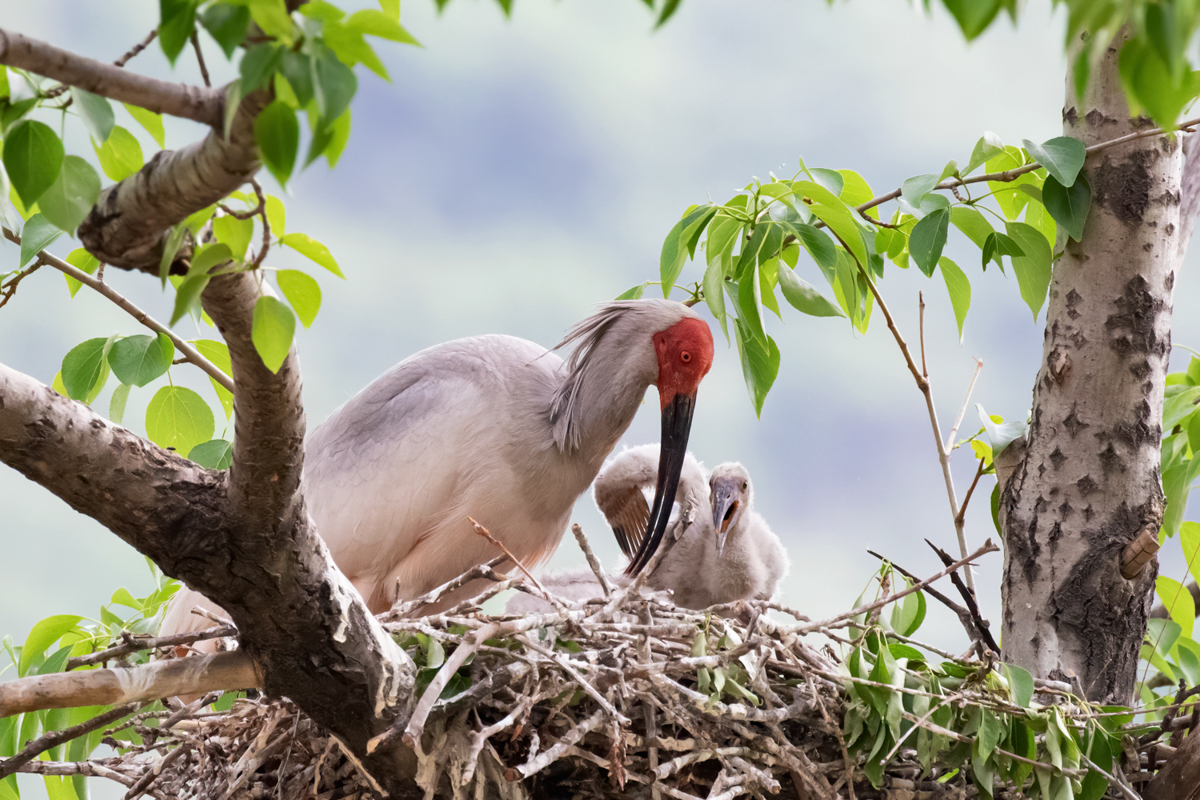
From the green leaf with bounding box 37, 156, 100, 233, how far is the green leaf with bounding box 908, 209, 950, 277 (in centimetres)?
159

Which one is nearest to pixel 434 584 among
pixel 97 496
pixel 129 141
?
pixel 97 496

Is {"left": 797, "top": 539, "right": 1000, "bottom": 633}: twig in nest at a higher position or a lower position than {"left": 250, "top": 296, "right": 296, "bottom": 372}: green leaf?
lower

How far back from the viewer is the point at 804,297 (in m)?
2.40

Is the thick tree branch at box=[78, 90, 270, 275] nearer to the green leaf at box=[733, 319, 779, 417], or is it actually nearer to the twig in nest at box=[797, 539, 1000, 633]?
the twig in nest at box=[797, 539, 1000, 633]

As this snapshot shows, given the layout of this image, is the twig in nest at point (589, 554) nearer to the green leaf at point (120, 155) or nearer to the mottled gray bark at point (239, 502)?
the mottled gray bark at point (239, 502)

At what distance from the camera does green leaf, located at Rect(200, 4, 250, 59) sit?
2.57ft

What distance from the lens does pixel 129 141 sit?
4.33 feet

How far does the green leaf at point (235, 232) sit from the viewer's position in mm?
961

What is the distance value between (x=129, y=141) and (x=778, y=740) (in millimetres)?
1424

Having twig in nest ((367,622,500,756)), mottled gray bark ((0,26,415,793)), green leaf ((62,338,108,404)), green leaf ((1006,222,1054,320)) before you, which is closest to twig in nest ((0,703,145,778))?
mottled gray bark ((0,26,415,793))

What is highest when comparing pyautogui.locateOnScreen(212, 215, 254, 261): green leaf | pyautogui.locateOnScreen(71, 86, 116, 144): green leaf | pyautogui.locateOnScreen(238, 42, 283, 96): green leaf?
pyautogui.locateOnScreen(71, 86, 116, 144): green leaf

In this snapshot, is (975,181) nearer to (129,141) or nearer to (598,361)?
(598,361)

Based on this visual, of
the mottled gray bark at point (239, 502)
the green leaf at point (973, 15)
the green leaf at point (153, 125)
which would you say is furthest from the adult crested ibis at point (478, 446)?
the green leaf at point (973, 15)

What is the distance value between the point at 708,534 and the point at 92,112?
7.38 feet
